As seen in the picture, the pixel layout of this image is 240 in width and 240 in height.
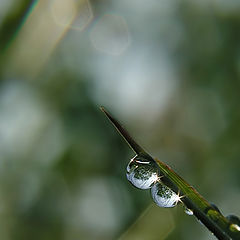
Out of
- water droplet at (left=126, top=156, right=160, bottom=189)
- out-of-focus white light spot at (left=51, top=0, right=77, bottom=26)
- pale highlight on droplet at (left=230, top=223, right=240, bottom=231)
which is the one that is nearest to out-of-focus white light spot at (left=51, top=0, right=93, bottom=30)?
out-of-focus white light spot at (left=51, top=0, right=77, bottom=26)

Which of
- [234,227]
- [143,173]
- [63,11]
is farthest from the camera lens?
[63,11]

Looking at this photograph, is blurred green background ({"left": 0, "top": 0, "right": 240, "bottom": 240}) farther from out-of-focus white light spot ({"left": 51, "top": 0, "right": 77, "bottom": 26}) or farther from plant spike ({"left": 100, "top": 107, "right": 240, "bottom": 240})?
plant spike ({"left": 100, "top": 107, "right": 240, "bottom": 240})

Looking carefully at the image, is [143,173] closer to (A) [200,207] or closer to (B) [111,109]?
(A) [200,207]

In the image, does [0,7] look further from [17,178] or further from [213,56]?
[213,56]

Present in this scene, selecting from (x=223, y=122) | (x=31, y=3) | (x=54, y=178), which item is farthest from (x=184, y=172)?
(x=31, y=3)

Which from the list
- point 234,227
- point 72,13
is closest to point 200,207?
point 234,227

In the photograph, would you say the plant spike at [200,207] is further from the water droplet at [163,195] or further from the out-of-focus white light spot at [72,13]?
the out-of-focus white light spot at [72,13]

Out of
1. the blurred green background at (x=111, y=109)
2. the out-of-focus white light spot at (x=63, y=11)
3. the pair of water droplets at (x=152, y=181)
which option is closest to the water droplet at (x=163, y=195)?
the pair of water droplets at (x=152, y=181)
